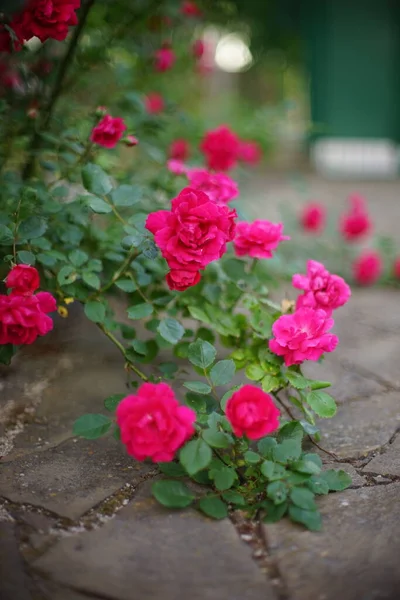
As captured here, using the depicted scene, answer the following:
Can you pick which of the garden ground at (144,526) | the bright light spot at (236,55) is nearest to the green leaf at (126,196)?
the garden ground at (144,526)

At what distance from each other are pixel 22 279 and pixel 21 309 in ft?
0.19

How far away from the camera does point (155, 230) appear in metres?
1.11

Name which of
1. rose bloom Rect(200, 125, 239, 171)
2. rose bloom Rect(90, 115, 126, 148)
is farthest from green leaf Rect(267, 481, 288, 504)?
rose bloom Rect(200, 125, 239, 171)

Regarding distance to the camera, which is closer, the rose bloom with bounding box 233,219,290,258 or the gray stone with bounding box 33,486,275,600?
the gray stone with bounding box 33,486,275,600

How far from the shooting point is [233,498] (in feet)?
3.41

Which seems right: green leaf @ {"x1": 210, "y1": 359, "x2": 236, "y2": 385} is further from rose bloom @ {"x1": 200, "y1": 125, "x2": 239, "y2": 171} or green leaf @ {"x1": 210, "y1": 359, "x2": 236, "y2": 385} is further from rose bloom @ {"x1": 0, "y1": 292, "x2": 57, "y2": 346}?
rose bloom @ {"x1": 200, "y1": 125, "x2": 239, "y2": 171}

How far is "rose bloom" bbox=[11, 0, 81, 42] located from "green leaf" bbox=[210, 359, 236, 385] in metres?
0.80

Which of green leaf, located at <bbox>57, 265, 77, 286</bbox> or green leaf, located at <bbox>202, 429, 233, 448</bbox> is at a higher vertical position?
green leaf, located at <bbox>57, 265, 77, 286</bbox>

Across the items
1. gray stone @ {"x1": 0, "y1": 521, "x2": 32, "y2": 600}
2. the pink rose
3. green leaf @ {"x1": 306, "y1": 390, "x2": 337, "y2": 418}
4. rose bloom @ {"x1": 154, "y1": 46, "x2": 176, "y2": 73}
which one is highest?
rose bloom @ {"x1": 154, "y1": 46, "x2": 176, "y2": 73}

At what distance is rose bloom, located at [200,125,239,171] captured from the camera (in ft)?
6.55

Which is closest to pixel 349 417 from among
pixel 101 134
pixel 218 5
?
pixel 101 134

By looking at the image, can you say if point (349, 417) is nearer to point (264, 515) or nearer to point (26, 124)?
point (264, 515)

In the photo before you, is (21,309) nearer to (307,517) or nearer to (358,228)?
(307,517)

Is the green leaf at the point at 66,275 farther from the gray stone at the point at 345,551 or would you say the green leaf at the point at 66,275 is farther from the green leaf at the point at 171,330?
the gray stone at the point at 345,551
